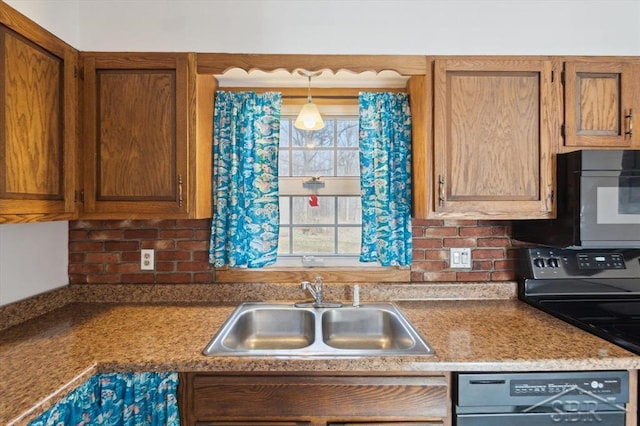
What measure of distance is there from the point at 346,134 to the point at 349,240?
60 cm

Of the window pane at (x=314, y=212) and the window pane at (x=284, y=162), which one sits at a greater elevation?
the window pane at (x=284, y=162)

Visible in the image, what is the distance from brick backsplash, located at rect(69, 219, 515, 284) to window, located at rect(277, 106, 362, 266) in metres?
0.38

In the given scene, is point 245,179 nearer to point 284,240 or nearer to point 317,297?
point 284,240

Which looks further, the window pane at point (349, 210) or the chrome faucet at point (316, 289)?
the window pane at point (349, 210)

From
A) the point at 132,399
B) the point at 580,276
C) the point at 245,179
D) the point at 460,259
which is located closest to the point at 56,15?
the point at 245,179

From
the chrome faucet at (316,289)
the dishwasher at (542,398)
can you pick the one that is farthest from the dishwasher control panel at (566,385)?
the chrome faucet at (316,289)

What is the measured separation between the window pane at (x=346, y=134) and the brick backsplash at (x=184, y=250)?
561 millimetres

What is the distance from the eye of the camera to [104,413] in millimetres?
1221

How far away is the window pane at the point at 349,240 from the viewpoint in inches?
83.3

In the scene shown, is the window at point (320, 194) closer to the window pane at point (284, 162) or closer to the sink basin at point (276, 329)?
the window pane at point (284, 162)

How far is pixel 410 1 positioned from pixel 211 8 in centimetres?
90

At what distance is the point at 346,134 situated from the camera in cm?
211

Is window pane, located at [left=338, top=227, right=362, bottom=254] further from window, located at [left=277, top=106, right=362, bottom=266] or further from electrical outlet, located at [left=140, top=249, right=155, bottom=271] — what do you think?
electrical outlet, located at [left=140, top=249, right=155, bottom=271]

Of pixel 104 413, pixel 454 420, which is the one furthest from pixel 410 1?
pixel 104 413
